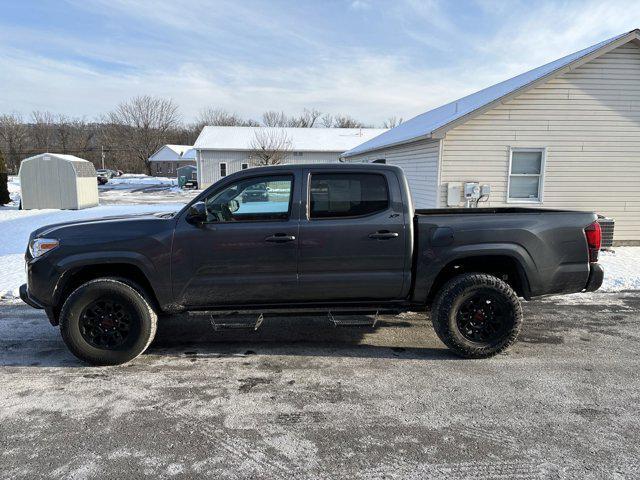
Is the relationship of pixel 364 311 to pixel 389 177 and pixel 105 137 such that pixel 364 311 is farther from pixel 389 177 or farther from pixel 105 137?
pixel 105 137

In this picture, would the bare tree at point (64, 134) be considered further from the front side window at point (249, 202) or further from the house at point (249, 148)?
the front side window at point (249, 202)

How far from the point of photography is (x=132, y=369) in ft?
13.4

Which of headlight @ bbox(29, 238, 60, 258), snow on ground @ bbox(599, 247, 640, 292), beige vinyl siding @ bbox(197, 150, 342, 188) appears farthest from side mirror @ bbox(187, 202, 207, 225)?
beige vinyl siding @ bbox(197, 150, 342, 188)

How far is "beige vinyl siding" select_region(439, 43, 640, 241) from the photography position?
10.5 metres

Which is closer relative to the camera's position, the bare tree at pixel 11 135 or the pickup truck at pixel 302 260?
the pickup truck at pixel 302 260

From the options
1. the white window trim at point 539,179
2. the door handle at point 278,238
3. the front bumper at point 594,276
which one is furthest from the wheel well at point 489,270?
the white window trim at point 539,179

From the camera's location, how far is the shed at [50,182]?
732 inches

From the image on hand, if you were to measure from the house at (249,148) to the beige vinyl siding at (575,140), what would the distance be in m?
25.2

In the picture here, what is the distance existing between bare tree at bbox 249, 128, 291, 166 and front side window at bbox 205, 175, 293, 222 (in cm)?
2938

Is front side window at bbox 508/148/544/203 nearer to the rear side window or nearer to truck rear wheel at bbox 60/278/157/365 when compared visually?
the rear side window

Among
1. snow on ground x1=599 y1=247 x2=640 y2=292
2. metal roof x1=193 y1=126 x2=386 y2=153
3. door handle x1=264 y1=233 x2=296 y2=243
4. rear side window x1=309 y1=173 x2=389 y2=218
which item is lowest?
snow on ground x1=599 y1=247 x2=640 y2=292

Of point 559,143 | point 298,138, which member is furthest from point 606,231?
point 298,138

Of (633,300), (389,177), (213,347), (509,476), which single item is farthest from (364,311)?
(633,300)

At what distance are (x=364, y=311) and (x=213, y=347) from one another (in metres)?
1.69
